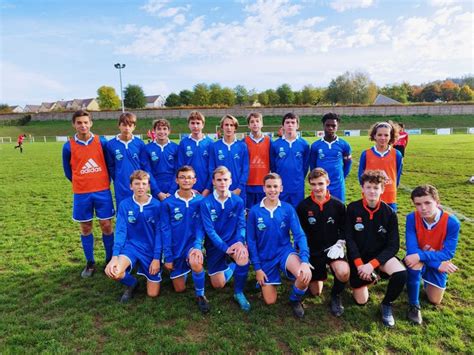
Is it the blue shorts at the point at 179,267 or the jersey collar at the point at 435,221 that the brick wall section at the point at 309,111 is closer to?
the blue shorts at the point at 179,267

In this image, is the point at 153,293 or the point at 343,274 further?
the point at 153,293

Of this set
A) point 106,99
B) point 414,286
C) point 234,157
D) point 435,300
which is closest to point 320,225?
point 414,286

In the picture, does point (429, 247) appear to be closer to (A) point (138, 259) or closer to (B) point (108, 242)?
(A) point (138, 259)

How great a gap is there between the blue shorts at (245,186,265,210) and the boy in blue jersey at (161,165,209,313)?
3.76 feet

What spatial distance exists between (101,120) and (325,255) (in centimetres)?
5385

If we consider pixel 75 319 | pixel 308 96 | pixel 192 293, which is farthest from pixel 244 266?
pixel 308 96

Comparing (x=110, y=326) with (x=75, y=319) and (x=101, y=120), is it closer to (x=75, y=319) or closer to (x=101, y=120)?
(x=75, y=319)

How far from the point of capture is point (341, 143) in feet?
15.6

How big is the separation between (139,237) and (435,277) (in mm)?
3355

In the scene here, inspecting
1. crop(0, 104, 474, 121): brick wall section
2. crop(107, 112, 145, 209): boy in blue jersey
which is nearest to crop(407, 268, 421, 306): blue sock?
crop(107, 112, 145, 209): boy in blue jersey

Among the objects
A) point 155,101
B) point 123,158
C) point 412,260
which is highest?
point 155,101

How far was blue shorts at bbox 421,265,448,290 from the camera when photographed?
346 cm

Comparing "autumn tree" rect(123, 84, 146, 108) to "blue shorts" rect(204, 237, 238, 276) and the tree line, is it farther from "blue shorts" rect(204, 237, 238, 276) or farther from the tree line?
"blue shorts" rect(204, 237, 238, 276)

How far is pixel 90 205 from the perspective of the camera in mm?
4402
